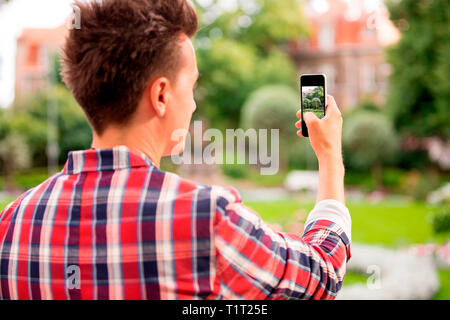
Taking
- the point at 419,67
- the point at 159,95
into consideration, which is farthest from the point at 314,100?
the point at 419,67

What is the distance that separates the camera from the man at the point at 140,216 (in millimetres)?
444

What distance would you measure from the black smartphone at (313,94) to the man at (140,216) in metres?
0.15

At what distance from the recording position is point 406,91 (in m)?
6.23

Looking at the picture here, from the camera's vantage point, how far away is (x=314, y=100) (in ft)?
2.07

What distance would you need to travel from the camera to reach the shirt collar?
1.58ft

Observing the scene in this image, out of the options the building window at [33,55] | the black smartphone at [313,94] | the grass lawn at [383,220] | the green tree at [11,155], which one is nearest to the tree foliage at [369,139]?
the grass lawn at [383,220]

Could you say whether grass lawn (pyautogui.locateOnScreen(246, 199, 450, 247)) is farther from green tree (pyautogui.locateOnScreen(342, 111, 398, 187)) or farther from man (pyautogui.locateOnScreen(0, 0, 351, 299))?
man (pyautogui.locateOnScreen(0, 0, 351, 299))

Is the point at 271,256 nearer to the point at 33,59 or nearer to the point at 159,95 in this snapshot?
the point at 159,95

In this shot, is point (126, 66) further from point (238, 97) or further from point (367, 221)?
point (238, 97)

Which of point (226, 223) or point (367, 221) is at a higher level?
point (226, 223)

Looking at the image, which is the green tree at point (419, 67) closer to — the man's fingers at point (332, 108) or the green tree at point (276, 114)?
the green tree at point (276, 114)

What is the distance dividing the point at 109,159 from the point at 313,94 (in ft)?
1.04

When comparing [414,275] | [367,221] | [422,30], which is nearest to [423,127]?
[422,30]

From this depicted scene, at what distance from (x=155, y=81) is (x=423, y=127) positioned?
261 inches
